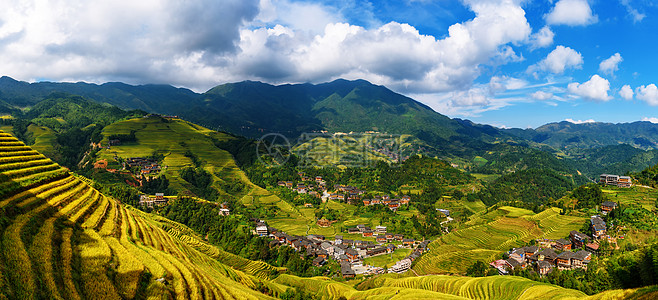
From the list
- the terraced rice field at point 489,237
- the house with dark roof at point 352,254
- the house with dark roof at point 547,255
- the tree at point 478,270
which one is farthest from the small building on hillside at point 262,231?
the house with dark roof at point 547,255

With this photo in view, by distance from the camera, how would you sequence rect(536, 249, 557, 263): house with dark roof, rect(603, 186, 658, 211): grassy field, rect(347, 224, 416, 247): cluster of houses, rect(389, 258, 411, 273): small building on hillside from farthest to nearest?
1. rect(347, 224, 416, 247): cluster of houses
2. rect(603, 186, 658, 211): grassy field
3. rect(389, 258, 411, 273): small building on hillside
4. rect(536, 249, 557, 263): house with dark roof

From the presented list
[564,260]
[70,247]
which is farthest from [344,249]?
[70,247]

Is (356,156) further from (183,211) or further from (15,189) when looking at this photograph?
(15,189)

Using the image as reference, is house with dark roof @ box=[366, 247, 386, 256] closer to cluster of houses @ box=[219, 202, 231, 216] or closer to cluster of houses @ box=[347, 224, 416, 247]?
cluster of houses @ box=[347, 224, 416, 247]

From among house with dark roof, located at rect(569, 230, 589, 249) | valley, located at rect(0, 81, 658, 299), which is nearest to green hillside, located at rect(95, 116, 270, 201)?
valley, located at rect(0, 81, 658, 299)

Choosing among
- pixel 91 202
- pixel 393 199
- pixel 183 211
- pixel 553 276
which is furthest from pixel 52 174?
pixel 393 199

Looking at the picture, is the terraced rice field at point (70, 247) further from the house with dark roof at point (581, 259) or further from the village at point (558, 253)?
the house with dark roof at point (581, 259)
